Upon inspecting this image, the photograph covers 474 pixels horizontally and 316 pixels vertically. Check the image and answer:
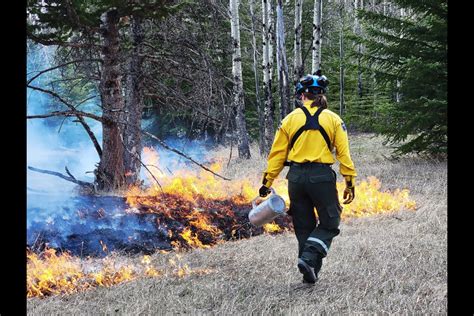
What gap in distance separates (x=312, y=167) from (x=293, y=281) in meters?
1.17

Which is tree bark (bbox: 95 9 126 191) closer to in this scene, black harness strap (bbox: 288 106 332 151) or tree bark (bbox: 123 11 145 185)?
tree bark (bbox: 123 11 145 185)

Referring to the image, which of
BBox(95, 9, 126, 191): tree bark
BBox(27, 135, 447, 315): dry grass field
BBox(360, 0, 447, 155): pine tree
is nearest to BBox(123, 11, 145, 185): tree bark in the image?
BBox(95, 9, 126, 191): tree bark

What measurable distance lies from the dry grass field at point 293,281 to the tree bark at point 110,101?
3.37 metres

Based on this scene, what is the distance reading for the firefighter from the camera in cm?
462

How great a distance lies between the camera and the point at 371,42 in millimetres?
12695

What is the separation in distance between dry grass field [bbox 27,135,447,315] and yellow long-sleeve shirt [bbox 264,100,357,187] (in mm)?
Answer: 1124

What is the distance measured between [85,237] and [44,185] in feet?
7.96

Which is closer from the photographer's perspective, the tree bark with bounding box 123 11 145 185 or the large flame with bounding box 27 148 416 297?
the large flame with bounding box 27 148 416 297

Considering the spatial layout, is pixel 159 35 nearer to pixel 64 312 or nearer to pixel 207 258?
pixel 207 258

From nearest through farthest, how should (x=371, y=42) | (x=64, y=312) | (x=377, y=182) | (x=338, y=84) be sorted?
(x=64, y=312) < (x=377, y=182) < (x=371, y=42) < (x=338, y=84)

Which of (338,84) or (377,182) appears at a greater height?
(338,84)

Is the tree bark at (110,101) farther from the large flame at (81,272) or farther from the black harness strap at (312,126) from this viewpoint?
the black harness strap at (312,126)
